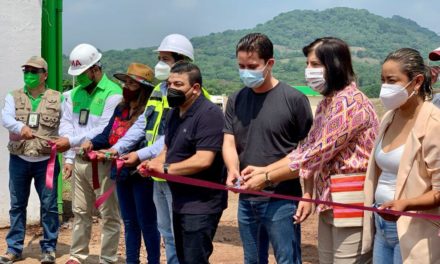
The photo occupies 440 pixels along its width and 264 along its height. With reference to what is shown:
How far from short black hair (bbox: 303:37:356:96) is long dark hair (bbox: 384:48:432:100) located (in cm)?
39

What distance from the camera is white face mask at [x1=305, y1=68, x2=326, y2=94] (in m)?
4.19

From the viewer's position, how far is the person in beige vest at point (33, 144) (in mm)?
6922

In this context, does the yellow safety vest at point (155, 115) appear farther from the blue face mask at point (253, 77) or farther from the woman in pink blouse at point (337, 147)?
the woman in pink blouse at point (337, 147)

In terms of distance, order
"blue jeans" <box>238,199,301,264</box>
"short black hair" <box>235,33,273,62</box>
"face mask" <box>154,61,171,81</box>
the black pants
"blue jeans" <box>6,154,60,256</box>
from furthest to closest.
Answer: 1. "blue jeans" <box>6,154,60,256</box>
2. "face mask" <box>154,61,171,81</box>
3. the black pants
4. "short black hair" <box>235,33,273,62</box>
5. "blue jeans" <box>238,199,301,264</box>

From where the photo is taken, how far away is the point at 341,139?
4.04 m

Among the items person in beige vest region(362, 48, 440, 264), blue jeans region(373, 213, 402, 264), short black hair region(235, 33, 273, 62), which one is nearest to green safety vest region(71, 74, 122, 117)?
short black hair region(235, 33, 273, 62)

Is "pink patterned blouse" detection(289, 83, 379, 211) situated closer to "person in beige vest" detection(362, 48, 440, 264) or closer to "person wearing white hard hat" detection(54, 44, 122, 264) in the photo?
"person in beige vest" detection(362, 48, 440, 264)

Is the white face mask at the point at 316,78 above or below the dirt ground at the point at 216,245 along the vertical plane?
above

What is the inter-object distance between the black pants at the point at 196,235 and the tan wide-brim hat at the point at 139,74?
62.6 inches

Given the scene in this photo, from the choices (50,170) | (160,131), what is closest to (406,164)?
(160,131)

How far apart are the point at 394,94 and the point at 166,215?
2.24 meters

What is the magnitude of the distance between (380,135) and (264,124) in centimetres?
80

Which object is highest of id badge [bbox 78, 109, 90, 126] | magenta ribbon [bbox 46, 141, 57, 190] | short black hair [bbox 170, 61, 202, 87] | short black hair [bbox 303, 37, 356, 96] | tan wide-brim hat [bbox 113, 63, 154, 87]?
short black hair [bbox 303, 37, 356, 96]

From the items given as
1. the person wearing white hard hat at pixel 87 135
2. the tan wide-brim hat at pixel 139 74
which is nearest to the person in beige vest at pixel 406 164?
the tan wide-brim hat at pixel 139 74
